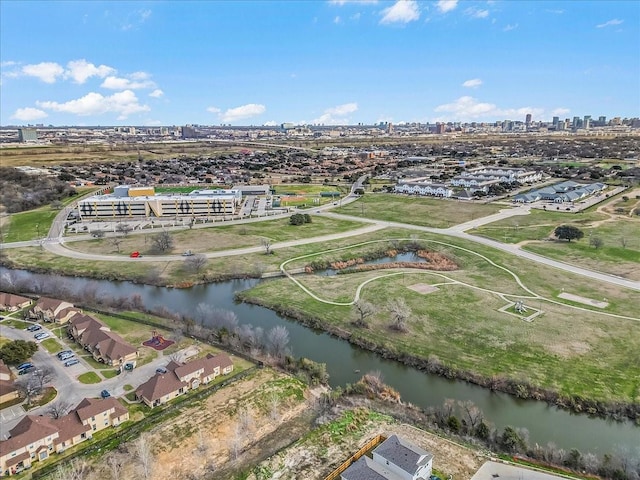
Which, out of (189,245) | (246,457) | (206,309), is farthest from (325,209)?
(246,457)

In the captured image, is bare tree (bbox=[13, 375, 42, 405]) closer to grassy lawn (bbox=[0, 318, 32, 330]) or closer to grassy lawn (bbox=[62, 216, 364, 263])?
grassy lawn (bbox=[0, 318, 32, 330])

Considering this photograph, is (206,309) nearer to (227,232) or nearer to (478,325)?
(478,325)

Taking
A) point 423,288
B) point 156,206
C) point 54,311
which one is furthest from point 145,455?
point 156,206

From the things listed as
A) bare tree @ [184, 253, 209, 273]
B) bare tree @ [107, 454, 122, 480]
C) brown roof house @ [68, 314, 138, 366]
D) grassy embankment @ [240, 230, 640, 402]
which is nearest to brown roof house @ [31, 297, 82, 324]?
brown roof house @ [68, 314, 138, 366]

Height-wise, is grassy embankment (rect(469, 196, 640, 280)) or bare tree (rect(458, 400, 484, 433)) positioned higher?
grassy embankment (rect(469, 196, 640, 280))

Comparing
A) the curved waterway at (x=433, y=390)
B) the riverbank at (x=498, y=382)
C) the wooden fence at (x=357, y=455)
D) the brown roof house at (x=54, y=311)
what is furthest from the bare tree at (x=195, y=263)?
the wooden fence at (x=357, y=455)

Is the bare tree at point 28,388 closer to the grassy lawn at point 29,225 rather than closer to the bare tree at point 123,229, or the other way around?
the bare tree at point 123,229

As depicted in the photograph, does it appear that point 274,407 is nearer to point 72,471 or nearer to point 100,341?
point 72,471
